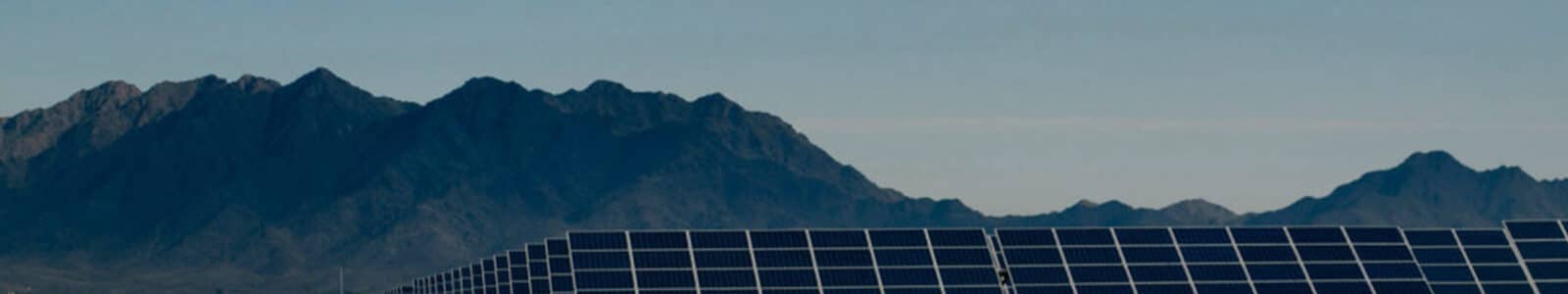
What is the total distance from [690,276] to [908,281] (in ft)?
28.6

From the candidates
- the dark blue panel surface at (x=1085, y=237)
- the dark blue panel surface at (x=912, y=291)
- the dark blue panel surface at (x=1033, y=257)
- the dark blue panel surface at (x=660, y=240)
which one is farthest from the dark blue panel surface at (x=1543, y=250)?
the dark blue panel surface at (x=660, y=240)

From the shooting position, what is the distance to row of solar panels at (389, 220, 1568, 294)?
103438 millimetres

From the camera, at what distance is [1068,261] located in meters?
107

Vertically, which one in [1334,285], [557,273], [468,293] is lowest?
[1334,285]

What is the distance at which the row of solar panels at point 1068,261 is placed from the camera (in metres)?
103

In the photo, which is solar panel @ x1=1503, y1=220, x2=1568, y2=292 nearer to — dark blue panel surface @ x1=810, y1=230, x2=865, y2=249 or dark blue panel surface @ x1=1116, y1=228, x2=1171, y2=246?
dark blue panel surface @ x1=1116, y1=228, x2=1171, y2=246

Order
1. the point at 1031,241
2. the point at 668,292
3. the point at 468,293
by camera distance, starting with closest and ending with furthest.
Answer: the point at 668,292, the point at 1031,241, the point at 468,293

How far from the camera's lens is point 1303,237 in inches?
4355

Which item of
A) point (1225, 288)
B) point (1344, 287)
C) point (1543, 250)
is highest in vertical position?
point (1543, 250)

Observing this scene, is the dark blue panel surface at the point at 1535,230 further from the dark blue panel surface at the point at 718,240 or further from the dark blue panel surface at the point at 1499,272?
the dark blue panel surface at the point at 718,240

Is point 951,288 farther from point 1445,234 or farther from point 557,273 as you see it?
point 1445,234

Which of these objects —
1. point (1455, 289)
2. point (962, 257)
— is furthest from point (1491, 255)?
point (962, 257)

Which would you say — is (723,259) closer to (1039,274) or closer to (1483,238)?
(1039,274)

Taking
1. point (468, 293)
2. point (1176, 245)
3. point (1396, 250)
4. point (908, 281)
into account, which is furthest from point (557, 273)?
point (468, 293)
